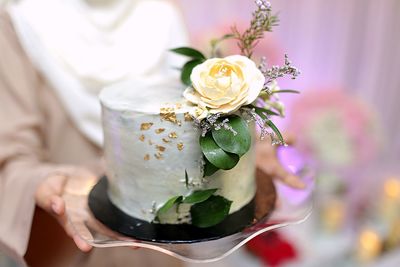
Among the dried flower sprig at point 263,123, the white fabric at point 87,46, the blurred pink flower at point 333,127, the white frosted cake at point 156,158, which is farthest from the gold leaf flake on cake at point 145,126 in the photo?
the blurred pink flower at point 333,127

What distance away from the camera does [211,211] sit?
0.53m

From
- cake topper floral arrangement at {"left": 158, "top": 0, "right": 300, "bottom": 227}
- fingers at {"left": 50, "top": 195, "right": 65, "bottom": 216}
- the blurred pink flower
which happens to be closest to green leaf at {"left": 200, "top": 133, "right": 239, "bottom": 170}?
cake topper floral arrangement at {"left": 158, "top": 0, "right": 300, "bottom": 227}

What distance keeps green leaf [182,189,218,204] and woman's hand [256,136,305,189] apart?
0.60ft

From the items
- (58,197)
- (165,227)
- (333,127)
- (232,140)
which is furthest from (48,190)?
(333,127)

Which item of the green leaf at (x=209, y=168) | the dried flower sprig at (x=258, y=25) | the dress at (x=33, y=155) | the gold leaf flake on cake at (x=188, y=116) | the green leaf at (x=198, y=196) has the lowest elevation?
the dress at (x=33, y=155)

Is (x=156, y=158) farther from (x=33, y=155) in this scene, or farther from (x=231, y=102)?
(x=33, y=155)

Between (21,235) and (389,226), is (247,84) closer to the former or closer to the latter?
(21,235)

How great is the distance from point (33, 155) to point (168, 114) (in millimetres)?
300

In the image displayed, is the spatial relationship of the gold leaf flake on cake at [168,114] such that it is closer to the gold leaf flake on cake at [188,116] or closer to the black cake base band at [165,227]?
the gold leaf flake on cake at [188,116]

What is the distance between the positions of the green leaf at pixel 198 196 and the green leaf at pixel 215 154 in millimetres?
57

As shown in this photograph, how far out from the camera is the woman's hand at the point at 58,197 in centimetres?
54

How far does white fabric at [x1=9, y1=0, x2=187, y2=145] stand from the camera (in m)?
0.72

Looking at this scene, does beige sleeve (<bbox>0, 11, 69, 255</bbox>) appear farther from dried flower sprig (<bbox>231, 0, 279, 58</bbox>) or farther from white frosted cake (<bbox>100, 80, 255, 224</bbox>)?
dried flower sprig (<bbox>231, 0, 279, 58</bbox>)

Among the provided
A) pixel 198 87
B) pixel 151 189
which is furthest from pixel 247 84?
pixel 151 189
